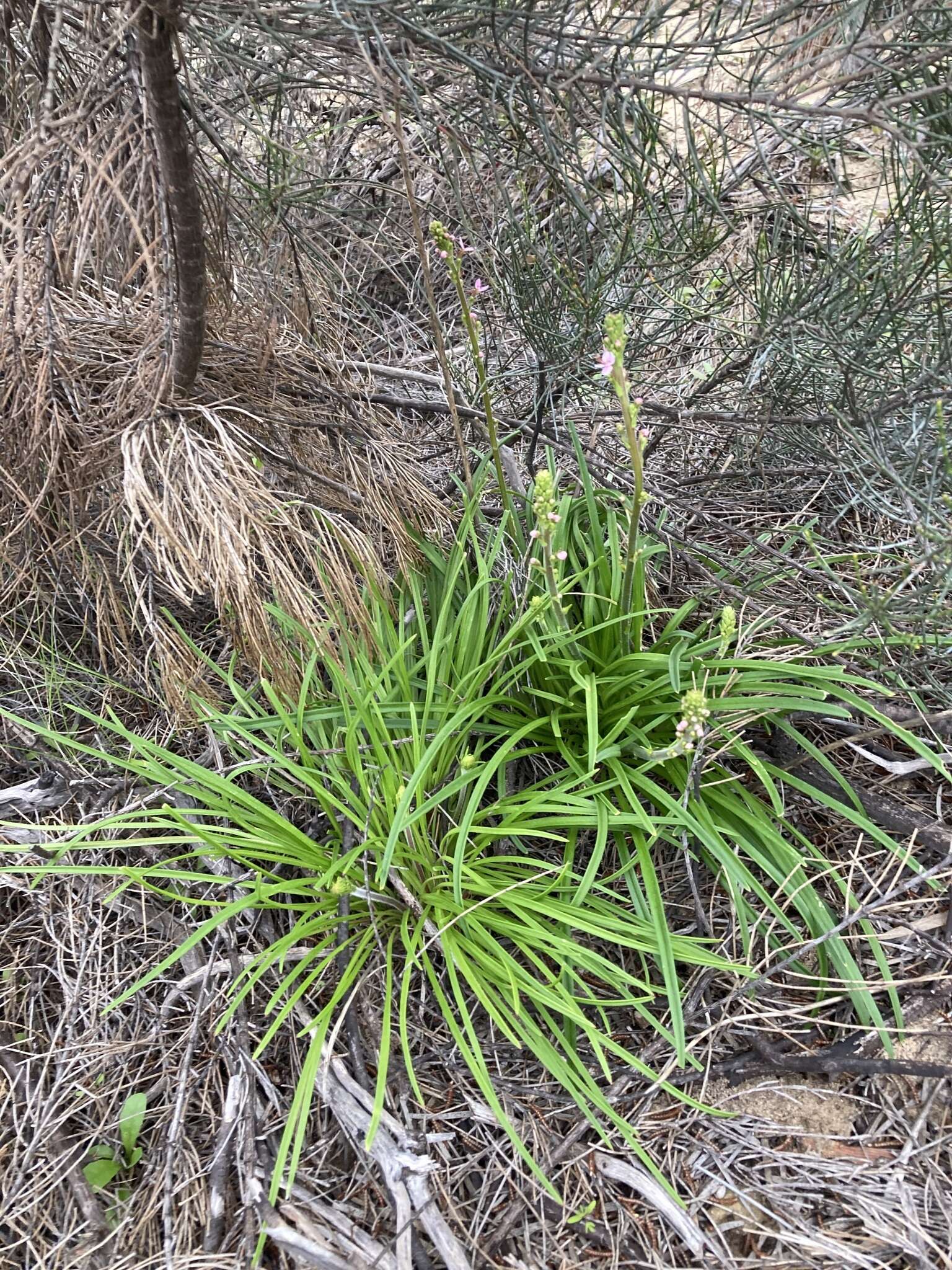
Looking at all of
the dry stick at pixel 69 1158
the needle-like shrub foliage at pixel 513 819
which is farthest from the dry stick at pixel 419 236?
the dry stick at pixel 69 1158

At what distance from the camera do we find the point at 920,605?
1.43 m

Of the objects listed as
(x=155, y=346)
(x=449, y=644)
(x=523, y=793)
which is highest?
(x=155, y=346)

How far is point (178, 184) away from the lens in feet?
4.12

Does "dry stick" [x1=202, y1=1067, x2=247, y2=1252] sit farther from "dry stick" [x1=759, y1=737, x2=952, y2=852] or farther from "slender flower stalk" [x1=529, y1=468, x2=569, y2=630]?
"dry stick" [x1=759, y1=737, x2=952, y2=852]

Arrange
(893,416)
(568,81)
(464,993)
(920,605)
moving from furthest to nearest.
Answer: (893,416) < (464,993) < (920,605) < (568,81)

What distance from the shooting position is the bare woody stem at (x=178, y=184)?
110 centimetres

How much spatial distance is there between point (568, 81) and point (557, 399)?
3.94 ft

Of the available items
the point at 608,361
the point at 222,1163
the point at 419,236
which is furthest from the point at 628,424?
the point at 222,1163

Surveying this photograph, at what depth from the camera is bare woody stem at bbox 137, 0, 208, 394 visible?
1.10 m

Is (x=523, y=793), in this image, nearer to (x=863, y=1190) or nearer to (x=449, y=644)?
(x=449, y=644)

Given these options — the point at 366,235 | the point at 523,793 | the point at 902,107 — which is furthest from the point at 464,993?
the point at 366,235

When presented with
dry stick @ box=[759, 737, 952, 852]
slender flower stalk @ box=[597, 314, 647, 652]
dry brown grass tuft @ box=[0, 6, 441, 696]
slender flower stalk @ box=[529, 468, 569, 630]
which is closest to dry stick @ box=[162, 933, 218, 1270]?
dry brown grass tuft @ box=[0, 6, 441, 696]

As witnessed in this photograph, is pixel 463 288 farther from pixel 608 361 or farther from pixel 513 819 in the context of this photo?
pixel 513 819

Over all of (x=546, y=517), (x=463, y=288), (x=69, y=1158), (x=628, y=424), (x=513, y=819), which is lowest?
(x=69, y=1158)
